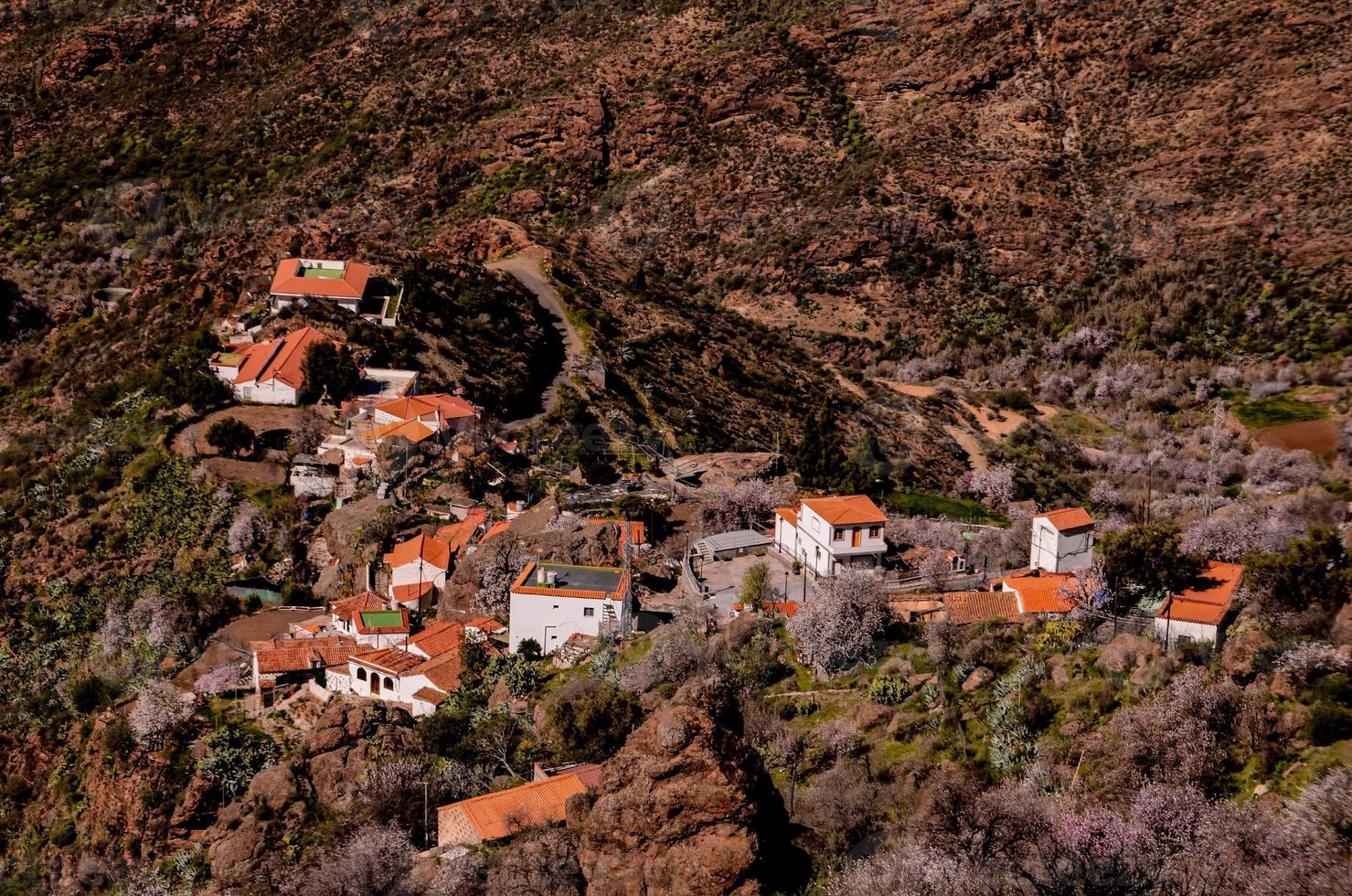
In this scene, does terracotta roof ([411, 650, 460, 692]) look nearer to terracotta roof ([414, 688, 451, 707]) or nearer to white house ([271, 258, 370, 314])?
terracotta roof ([414, 688, 451, 707])

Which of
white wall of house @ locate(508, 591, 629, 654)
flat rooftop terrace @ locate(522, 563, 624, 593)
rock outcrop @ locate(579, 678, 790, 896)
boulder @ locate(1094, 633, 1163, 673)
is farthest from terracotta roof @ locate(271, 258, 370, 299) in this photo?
rock outcrop @ locate(579, 678, 790, 896)

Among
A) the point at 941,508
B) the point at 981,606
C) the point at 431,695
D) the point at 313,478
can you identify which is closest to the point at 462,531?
the point at 313,478

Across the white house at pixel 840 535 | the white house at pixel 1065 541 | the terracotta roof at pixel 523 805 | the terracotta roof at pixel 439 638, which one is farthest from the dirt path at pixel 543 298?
the terracotta roof at pixel 523 805

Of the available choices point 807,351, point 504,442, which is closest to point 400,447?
point 504,442

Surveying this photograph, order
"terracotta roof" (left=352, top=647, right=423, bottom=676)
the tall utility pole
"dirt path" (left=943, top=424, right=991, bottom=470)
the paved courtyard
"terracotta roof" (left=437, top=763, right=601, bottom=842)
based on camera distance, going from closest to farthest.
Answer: "terracotta roof" (left=437, top=763, right=601, bottom=842) → "terracotta roof" (left=352, top=647, right=423, bottom=676) → the paved courtyard → the tall utility pole → "dirt path" (left=943, top=424, right=991, bottom=470)

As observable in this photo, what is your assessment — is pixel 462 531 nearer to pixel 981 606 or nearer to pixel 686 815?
pixel 981 606

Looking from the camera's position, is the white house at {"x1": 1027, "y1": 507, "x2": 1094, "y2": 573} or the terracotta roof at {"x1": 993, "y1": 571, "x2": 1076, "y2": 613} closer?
the terracotta roof at {"x1": 993, "y1": 571, "x2": 1076, "y2": 613}
